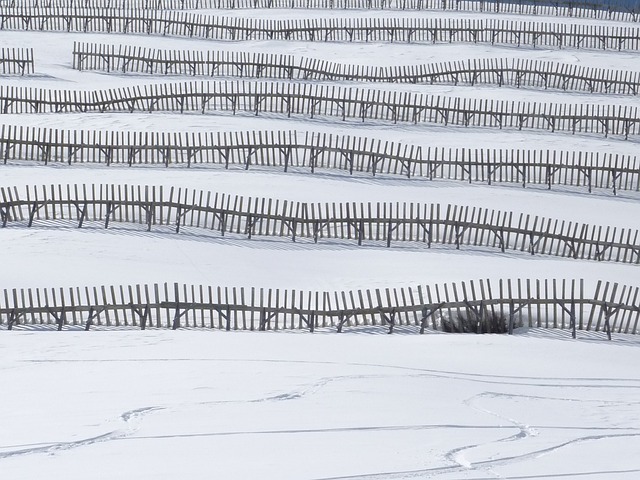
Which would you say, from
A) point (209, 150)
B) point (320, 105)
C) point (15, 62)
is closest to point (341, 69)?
point (320, 105)

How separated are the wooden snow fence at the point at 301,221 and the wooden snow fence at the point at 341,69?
16.0m

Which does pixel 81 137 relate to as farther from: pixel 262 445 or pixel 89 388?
pixel 262 445

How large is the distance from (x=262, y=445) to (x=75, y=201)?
52.9 ft

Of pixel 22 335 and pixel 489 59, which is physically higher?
Answer: pixel 489 59

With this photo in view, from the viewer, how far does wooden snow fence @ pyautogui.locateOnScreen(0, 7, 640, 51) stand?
54.2 metres

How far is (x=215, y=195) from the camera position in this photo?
3288 centimetres

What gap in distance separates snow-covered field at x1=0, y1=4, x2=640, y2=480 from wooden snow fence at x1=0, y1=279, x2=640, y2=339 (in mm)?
524

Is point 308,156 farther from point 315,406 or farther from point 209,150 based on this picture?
point 315,406

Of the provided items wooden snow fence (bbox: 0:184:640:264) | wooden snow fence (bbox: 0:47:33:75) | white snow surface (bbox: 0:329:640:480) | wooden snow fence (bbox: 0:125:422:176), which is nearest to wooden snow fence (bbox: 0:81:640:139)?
wooden snow fence (bbox: 0:47:33:75)

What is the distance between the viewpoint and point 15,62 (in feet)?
154

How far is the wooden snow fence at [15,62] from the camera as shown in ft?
153

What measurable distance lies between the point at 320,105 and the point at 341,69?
282 inches

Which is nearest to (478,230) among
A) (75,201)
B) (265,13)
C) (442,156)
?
(442,156)

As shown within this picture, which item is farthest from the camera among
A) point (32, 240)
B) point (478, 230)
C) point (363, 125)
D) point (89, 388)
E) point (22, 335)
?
point (363, 125)
